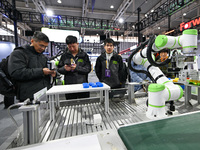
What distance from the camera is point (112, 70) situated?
1.63m

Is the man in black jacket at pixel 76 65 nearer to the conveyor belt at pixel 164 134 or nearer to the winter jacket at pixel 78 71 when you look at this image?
the winter jacket at pixel 78 71

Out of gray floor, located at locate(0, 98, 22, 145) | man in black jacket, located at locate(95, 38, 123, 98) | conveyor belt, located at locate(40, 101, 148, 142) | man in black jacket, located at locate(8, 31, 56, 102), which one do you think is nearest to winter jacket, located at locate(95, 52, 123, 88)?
man in black jacket, located at locate(95, 38, 123, 98)

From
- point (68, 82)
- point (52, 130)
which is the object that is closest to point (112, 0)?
point (68, 82)

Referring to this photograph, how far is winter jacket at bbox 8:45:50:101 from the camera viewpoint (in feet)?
3.47

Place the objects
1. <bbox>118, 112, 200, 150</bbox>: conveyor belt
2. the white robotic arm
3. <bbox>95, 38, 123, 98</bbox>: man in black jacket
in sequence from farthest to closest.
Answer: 1. <bbox>95, 38, 123, 98</bbox>: man in black jacket
2. the white robotic arm
3. <bbox>118, 112, 200, 150</bbox>: conveyor belt

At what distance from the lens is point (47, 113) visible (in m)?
1.03

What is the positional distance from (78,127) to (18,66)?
34.0 inches

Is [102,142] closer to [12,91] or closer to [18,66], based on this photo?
[18,66]

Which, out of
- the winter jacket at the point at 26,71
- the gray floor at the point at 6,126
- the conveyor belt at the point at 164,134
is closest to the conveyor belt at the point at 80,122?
the conveyor belt at the point at 164,134

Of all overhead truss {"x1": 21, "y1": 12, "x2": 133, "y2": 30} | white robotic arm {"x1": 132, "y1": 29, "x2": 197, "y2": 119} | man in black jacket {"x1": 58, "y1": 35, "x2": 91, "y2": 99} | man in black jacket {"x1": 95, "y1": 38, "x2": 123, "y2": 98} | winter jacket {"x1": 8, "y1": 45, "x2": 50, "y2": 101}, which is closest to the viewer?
white robotic arm {"x1": 132, "y1": 29, "x2": 197, "y2": 119}

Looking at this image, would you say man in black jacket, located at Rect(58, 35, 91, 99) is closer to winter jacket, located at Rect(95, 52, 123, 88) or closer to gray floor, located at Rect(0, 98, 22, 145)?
winter jacket, located at Rect(95, 52, 123, 88)

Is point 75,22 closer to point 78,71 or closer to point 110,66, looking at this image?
point 110,66

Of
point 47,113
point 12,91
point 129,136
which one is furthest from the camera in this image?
point 12,91

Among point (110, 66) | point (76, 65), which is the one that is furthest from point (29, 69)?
point (110, 66)
